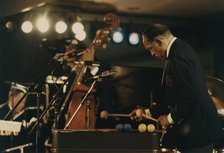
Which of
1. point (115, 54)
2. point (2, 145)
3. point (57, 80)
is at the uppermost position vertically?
point (115, 54)

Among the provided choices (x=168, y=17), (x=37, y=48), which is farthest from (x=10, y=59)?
(x=168, y=17)

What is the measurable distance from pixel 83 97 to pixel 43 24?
1.59m

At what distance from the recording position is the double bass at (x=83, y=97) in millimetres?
3621

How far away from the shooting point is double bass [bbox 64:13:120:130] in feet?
11.9

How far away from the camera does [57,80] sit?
4.20 metres

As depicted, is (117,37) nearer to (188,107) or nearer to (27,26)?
(27,26)

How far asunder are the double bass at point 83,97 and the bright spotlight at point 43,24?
136 centimetres

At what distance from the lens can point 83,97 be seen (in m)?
3.88

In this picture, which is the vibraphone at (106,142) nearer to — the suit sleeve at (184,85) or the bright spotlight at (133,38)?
the suit sleeve at (184,85)

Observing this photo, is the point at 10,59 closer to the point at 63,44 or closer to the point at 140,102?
the point at 63,44

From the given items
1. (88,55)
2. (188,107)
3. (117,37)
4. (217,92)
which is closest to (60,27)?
(117,37)

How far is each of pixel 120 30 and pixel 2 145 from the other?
1.87 meters

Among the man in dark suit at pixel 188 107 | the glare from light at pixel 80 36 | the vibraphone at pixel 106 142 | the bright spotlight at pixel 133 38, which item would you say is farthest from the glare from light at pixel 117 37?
the vibraphone at pixel 106 142

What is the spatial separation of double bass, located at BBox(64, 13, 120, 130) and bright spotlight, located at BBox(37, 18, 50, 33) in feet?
4.47
